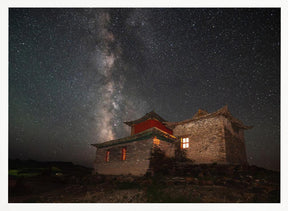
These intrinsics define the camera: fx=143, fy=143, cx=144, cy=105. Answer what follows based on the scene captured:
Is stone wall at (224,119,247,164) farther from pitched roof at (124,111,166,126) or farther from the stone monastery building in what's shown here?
pitched roof at (124,111,166,126)

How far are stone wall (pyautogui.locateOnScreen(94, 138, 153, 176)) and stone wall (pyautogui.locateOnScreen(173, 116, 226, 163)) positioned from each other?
339 cm

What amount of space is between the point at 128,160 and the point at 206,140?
5.57m

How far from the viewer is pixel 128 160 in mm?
10070

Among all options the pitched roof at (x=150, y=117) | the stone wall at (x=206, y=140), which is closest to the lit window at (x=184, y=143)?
the stone wall at (x=206, y=140)

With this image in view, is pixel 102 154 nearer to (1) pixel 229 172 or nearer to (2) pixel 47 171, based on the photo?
(2) pixel 47 171

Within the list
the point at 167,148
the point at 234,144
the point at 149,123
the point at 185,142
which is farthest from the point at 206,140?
the point at 149,123

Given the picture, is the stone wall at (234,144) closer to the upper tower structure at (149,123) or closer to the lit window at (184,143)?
the lit window at (184,143)

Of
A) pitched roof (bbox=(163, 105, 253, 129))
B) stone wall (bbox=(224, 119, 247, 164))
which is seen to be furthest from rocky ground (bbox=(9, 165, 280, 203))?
pitched roof (bbox=(163, 105, 253, 129))

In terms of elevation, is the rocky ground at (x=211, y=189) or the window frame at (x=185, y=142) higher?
the window frame at (x=185, y=142)

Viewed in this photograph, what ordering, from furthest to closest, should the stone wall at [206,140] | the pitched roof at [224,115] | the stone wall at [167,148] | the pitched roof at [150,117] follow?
the pitched roof at [150,117] < the stone wall at [167,148] < the pitched roof at [224,115] < the stone wall at [206,140]

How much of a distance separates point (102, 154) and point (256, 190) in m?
11.2

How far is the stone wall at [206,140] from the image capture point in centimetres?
909

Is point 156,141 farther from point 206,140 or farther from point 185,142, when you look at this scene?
point 206,140
